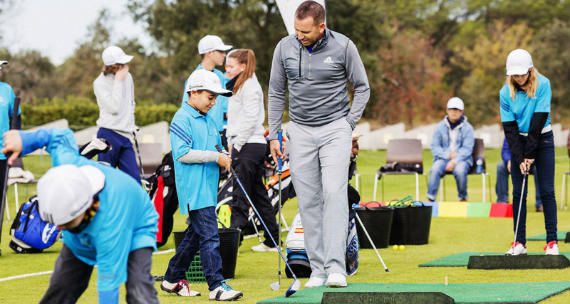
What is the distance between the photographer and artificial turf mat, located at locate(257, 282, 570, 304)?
5.42 m

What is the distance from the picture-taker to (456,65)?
5716cm

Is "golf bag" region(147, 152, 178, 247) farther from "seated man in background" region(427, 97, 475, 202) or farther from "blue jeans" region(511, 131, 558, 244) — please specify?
"seated man in background" region(427, 97, 475, 202)

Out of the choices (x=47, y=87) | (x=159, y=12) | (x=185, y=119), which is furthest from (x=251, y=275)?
(x=47, y=87)

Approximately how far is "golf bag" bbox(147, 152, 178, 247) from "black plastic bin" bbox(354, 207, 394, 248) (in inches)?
74.7

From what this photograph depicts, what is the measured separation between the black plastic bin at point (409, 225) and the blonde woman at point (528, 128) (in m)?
1.59

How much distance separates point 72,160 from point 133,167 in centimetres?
524

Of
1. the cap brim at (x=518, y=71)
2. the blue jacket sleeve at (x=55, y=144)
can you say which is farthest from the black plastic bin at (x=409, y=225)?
the blue jacket sleeve at (x=55, y=144)

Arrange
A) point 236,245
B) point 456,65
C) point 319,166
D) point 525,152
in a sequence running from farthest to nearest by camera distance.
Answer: point 456,65 → point 525,152 → point 236,245 → point 319,166

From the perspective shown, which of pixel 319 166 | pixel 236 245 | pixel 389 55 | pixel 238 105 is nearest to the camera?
pixel 319 166

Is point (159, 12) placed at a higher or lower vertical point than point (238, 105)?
higher

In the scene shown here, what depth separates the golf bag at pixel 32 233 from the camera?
929 centimetres

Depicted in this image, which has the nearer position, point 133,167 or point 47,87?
point 133,167

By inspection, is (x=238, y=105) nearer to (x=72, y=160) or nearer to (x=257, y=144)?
(x=257, y=144)

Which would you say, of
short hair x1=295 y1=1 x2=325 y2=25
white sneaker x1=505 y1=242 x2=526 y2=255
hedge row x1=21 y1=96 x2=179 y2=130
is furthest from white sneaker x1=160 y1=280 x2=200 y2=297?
hedge row x1=21 y1=96 x2=179 y2=130
